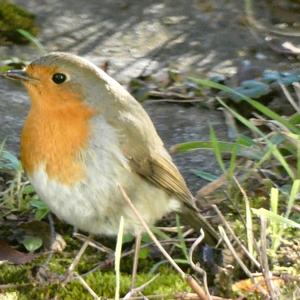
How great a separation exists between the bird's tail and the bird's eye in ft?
2.56

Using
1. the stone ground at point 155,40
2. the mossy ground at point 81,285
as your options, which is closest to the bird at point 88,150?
the mossy ground at point 81,285

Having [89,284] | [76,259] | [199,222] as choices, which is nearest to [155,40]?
[199,222]

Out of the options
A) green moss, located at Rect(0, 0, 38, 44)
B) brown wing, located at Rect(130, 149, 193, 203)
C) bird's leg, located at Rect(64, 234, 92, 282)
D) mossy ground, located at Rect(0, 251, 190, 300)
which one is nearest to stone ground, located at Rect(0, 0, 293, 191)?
green moss, located at Rect(0, 0, 38, 44)

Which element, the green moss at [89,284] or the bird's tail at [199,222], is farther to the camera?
the bird's tail at [199,222]

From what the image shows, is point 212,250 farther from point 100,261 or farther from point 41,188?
point 41,188

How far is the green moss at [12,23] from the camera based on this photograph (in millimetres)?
6496

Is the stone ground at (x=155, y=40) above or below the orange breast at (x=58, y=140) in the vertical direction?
below

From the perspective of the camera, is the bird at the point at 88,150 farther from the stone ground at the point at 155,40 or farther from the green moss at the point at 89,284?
the stone ground at the point at 155,40

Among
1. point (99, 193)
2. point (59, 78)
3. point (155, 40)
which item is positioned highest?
point (59, 78)

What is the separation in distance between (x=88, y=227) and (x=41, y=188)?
29cm

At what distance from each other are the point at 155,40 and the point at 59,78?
2.68 meters

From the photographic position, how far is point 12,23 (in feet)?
21.5

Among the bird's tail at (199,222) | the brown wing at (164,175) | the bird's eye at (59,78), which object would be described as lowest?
the bird's tail at (199,222)

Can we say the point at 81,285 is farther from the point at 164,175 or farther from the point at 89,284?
the point at 164,175
